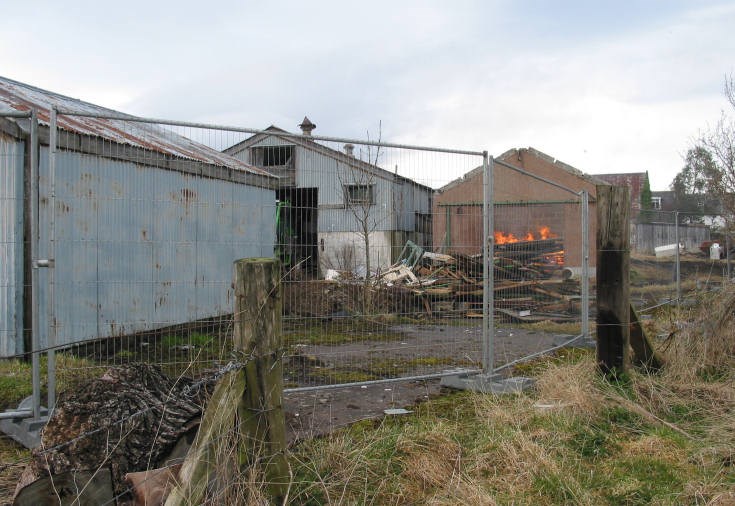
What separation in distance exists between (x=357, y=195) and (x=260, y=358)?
293 cm

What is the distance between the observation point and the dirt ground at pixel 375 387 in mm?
5395

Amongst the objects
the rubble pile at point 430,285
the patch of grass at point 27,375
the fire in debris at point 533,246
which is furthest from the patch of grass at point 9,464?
the fire in debris at point 533,246

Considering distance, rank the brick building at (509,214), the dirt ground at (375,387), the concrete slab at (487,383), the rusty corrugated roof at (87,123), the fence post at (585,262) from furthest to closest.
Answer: the fence post at (585,262), the rusty corrugated roof at (87,123), the brick building at (509,214), the concrete slab at (487,383), the dirt ground at (375,387)

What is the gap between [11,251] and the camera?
24.7ft

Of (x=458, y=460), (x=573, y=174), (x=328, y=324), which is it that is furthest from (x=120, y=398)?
(x=573, y=174)

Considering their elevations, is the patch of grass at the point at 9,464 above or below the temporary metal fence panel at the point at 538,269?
below

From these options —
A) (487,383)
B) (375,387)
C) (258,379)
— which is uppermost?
(258,379)

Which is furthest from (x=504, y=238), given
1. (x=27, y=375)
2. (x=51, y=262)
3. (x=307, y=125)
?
(x=307, y=125)

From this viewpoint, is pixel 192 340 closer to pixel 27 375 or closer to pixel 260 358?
pixel 260 358

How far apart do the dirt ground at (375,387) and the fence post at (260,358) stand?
A: 1.30 meters

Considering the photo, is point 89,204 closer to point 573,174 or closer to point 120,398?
point 120,398

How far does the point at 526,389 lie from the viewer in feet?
20.0

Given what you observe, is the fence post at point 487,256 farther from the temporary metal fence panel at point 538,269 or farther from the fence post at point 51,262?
the fence post at point 51,262

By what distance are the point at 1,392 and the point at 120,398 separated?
329 centimetres
